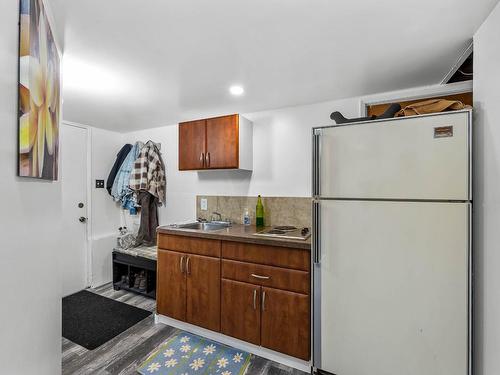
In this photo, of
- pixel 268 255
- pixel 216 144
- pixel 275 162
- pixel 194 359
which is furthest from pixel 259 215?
pixel 194 359

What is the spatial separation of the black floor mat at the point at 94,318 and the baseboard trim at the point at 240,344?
0.35m

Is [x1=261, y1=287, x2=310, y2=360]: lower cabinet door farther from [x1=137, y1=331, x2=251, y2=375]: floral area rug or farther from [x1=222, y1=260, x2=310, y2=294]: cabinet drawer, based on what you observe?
[x1=137, y1=331, x2=251, y2=375]: floral area rug

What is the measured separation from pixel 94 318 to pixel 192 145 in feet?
6.49

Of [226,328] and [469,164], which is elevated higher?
[469,164]

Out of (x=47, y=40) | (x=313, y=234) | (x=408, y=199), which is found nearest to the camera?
(x=47, y=40)

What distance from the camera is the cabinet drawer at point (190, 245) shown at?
203 cm

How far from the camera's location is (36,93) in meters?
0.86

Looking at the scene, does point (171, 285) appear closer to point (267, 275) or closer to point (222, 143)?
point (267, 275)

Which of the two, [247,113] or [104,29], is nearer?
[104,29]

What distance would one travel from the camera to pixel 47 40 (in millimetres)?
993

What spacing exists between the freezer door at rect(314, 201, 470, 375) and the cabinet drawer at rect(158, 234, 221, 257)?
2.87ft
